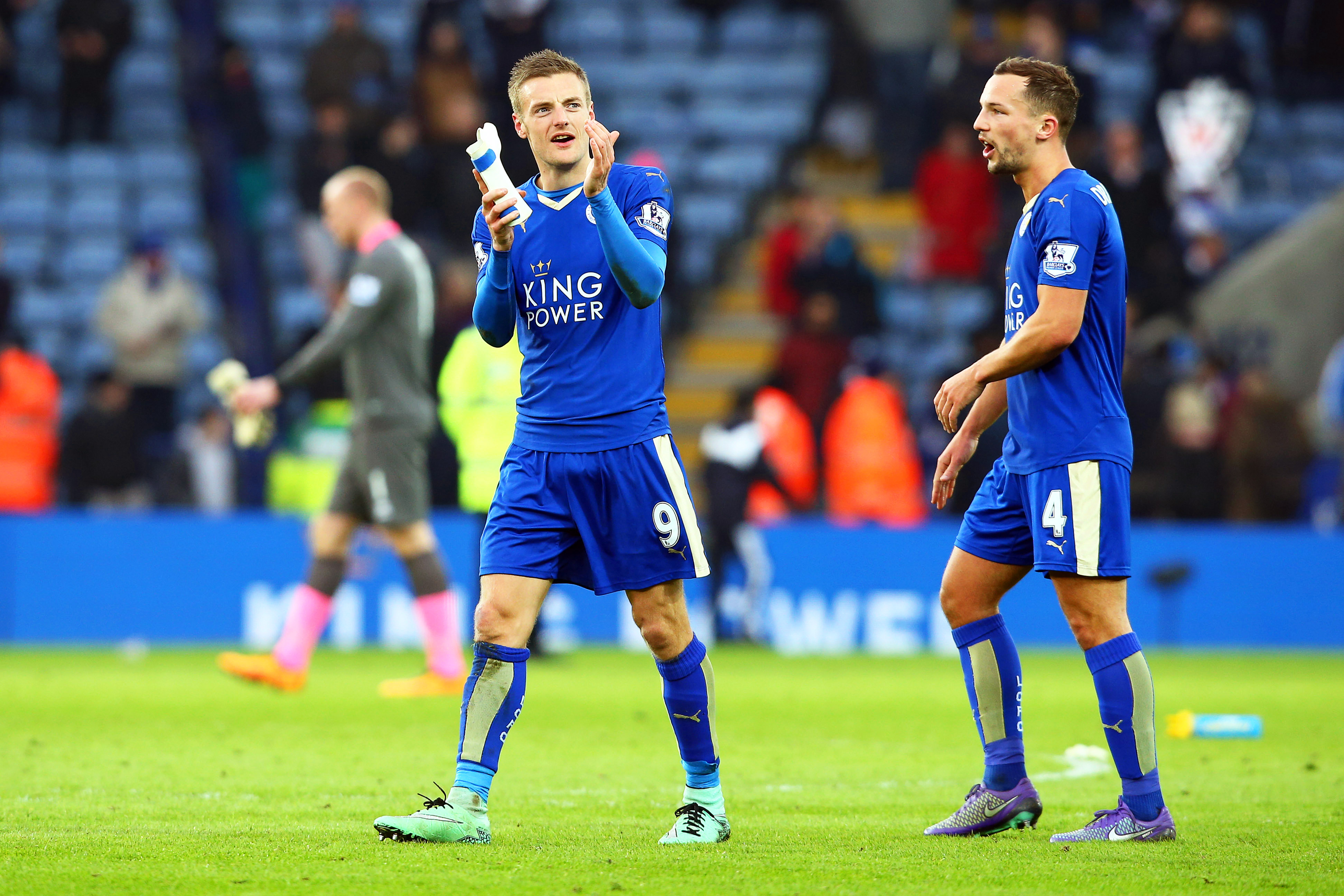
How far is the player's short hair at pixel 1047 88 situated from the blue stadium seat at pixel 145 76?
662 inches

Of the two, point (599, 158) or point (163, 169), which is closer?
point (599, 158)

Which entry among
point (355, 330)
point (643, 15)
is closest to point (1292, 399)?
point (643, 15)

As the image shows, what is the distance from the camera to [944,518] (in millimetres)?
16203

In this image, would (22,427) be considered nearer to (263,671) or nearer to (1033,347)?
(263,671)

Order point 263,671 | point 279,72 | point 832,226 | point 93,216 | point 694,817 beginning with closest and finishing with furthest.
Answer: point 694,817
point 263,671
point 832,226
point 93,216
point 279,72

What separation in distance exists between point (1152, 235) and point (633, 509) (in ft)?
41.3

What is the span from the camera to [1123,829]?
5.64m

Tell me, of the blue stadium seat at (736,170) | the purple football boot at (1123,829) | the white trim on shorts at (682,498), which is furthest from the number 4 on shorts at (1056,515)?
the blue stadium seat at (736,170)

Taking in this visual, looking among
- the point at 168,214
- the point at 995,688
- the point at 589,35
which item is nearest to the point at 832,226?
the point at 589,35

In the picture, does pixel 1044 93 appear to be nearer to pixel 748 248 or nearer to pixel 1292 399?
pixel 1292 399

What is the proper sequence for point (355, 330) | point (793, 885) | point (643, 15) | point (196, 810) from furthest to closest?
point (643, 15)
point (355, 330)
point (196, 810)
point (793, 885)

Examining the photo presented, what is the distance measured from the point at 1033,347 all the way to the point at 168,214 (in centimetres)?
1560

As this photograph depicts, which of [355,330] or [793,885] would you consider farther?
[355,330]

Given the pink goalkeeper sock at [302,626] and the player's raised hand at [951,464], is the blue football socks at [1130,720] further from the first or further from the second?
the pink goalkeeper sock at [302,626]
